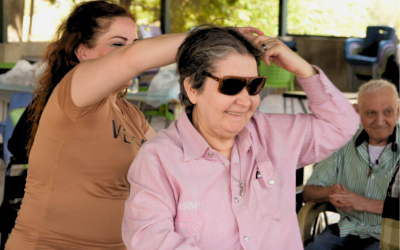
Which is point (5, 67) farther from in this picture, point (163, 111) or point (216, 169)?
point (216, 169)

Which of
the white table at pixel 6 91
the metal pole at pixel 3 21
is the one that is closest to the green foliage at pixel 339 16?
the metal pole at pixel 3 21

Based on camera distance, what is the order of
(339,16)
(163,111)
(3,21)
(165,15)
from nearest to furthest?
(163,111), (3,21), (339,16), (165,15)

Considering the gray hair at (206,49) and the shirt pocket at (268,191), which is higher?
the gray hair at (206,49)

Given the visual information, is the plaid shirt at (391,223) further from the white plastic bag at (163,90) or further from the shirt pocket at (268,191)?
the white plastic bag at (163,90)

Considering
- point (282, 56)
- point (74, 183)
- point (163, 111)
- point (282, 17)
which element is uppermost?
point (282, 17)

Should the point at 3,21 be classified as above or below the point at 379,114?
above

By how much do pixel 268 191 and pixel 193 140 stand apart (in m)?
0.27

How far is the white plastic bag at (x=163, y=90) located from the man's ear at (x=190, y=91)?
11.9 feet

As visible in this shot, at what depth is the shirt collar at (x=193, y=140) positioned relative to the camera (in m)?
1.65

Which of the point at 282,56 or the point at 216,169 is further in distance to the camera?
the point at 282,56

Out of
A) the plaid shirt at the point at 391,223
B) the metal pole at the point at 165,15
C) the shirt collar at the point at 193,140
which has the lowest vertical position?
the plaid shirt at the point at 391,223

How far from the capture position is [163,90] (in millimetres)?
5438

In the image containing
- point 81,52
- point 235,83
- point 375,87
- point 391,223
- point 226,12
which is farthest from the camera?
point 226,12

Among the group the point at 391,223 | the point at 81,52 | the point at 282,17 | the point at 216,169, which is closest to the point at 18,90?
the point at 81,52
